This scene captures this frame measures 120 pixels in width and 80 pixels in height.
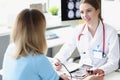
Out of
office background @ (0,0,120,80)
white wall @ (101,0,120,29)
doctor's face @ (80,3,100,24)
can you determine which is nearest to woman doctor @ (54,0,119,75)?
doctor's face @ (80,3,100,24)

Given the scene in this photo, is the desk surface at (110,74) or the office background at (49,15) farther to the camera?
the office background at (49,15)

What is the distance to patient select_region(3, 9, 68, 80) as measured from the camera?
137cm

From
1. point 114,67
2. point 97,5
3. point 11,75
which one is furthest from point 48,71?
point 97,5

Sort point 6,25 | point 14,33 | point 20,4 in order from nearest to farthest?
point 14,33
point 6,25
point 20,4

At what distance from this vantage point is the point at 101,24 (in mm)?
2102

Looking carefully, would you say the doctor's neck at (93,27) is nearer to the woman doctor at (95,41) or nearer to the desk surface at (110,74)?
the woman doctor at (95,41)

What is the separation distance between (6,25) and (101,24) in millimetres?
1423

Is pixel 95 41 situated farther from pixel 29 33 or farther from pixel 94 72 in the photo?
pixel 29 33

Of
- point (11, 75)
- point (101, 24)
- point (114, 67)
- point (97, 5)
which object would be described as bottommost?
point (114, 67)

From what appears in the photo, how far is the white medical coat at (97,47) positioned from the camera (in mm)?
1979

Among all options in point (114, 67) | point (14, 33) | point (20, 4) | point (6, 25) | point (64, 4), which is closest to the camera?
point (14, 33)

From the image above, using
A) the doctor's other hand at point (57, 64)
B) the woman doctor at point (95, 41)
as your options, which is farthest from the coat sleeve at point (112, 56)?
the doctor's other hand at point (57, 64)

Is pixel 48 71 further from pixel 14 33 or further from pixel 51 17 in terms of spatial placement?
pixel 51 17

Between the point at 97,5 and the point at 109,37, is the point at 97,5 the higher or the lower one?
the higher one
